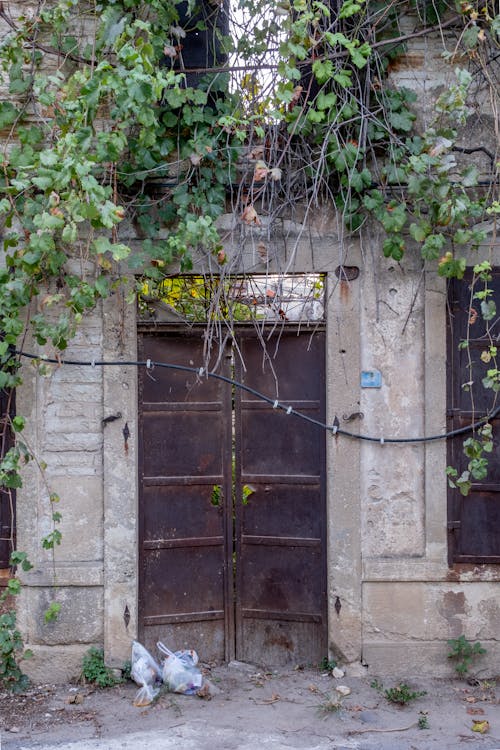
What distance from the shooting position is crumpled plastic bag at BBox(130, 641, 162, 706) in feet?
15.2

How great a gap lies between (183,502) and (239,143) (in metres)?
2.35

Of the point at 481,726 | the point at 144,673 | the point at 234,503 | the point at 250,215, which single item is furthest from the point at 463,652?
the point at 250,215

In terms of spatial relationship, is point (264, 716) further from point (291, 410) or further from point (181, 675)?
point (291, 410)

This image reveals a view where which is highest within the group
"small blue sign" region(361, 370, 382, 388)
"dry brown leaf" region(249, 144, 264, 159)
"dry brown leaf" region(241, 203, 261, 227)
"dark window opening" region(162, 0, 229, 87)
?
"dark window opening" region(162, 0, 229, 87)

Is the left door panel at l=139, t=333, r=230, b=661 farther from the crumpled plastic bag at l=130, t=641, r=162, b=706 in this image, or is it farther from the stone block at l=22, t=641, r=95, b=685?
the stone block at l=22, t=641, r=95, b=685

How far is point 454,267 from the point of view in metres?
4.59

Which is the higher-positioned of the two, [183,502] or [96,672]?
[183,502]

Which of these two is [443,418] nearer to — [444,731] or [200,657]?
[444,731]

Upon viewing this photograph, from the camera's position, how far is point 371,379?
4977mm

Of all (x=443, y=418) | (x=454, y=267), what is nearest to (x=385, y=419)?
(x=443, y=418)

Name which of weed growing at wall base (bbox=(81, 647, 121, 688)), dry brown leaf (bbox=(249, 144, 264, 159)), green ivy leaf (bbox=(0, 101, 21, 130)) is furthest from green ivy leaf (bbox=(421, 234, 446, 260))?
weed growing at wall base (bbox=(81, 647, 121, 688))

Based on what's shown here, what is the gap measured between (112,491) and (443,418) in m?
2.16

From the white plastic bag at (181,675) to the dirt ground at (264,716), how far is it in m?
0.06

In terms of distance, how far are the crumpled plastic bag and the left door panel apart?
0.20 meters
